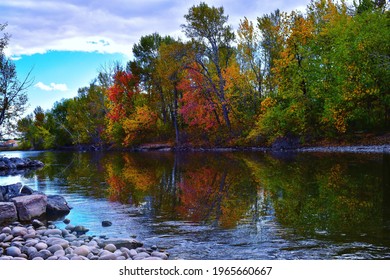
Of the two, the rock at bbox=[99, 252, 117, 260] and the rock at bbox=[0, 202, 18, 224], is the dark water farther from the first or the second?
the rock at bbox=[0, 202, 18, 224]

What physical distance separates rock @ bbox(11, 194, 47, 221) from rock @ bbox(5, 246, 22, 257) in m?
2.68

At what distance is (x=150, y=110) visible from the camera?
116ft

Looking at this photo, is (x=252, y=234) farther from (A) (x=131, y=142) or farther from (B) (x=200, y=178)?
(A) (x=131, y=142)

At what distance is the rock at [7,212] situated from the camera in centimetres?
691

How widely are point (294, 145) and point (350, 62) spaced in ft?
21.8

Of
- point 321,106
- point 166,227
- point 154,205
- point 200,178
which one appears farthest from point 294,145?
point 166,227

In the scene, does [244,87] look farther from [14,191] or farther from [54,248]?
[54,248]

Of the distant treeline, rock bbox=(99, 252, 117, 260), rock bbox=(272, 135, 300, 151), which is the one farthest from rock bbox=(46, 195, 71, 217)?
rock bbox=(272, 135, 300, 151)

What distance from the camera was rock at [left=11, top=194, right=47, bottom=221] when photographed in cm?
720

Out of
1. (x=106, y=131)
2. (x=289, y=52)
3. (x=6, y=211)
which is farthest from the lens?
(x=106, y=131)

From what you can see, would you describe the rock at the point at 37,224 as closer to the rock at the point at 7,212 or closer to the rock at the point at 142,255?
the rock at the point at 7,212

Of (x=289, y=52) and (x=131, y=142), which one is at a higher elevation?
(x=289, y=52)

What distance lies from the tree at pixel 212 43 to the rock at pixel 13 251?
958 inches

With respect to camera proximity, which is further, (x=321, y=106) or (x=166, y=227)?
(x=321, y=106)
